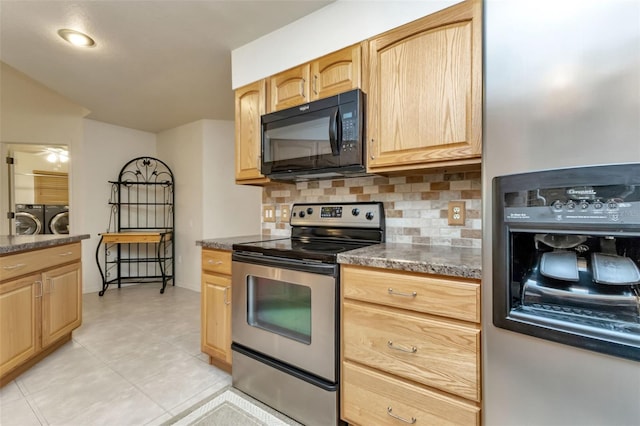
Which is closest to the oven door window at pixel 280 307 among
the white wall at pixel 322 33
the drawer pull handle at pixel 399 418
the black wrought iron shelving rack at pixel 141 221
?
the drawer pull handle at pixel 399 418

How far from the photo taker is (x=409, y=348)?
1.18 m

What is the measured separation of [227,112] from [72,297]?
102 inches

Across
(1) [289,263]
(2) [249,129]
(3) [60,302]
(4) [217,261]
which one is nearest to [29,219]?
(3) [60,302]

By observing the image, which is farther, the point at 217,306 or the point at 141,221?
the point at 141,221

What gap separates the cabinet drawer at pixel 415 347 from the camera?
3.50ft

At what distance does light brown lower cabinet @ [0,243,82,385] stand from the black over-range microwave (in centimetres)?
175

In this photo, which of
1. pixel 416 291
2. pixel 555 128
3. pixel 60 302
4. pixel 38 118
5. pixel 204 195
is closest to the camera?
pixel 555 128

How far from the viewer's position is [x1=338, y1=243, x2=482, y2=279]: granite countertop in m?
1.08

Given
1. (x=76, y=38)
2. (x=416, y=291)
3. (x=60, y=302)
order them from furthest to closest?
(x=60, y=302)
(x=76, y=38)
(x=416, y=291)

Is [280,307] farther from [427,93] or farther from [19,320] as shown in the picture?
[19,320]

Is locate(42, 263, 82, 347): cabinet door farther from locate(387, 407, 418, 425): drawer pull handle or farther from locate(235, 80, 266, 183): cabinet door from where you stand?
locate(387, 407, 418, 425): drawer pull handle

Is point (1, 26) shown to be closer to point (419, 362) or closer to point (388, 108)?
point (388, 108)

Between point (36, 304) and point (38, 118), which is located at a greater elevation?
point (38, 118)

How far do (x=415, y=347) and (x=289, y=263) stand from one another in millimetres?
702
